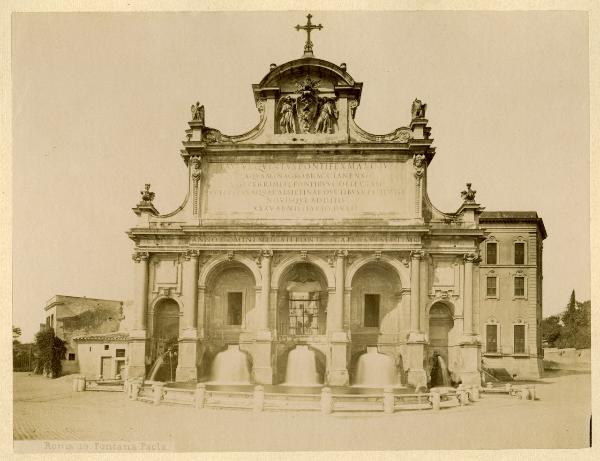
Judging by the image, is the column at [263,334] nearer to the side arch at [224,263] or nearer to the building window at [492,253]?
the side arch at [224,263]

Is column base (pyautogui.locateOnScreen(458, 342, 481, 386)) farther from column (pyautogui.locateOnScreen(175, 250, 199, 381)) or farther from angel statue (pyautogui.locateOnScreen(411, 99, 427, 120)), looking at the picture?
column (pyautogui.locateOnScreen(175, 250, 199, 381))

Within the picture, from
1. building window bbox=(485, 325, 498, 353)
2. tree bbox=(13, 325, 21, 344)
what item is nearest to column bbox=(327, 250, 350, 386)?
tree bbox=(13, 325, 21, 344)

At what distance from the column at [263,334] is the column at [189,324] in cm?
241

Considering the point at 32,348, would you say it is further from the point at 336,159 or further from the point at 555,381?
the point at 555,381

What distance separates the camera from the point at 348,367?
97.3ft

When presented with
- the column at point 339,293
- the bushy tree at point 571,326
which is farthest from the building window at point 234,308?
the bushy tree at point 571,326

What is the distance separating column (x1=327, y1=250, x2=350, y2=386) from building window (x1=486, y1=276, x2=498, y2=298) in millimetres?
14107

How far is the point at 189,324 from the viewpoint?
3028 cm

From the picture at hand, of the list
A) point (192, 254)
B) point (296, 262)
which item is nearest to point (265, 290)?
point (296, 262)

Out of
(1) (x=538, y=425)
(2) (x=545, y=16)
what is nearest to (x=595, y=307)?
(1) (x=538, y=425)

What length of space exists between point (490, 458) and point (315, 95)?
16.2 m

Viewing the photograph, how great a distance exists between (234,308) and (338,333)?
466cm

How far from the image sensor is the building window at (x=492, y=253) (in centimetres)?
4125

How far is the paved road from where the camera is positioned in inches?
855
